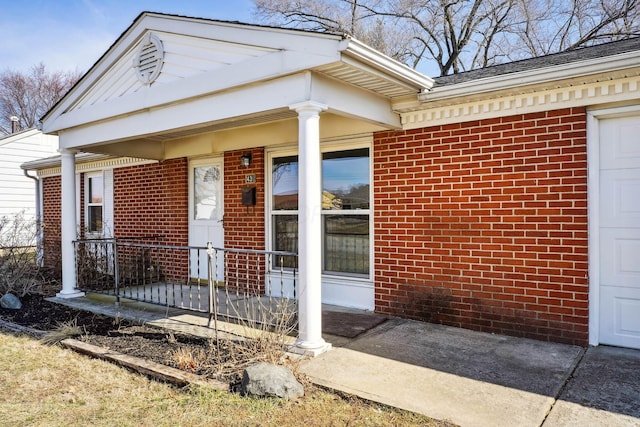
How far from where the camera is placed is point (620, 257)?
4.35 m

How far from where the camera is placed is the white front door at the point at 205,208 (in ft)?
25.8

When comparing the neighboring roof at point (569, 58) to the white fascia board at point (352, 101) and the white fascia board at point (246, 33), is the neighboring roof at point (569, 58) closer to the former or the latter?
the white fascia board at point (352, 101)

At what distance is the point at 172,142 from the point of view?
8.29m

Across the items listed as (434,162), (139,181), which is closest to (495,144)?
(434,162)

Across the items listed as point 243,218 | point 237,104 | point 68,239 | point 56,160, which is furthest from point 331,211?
point 56,160

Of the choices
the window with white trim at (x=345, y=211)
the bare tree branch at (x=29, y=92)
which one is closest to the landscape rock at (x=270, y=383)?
the window with white trim at (x=345, y=211)

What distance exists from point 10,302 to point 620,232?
786 cm

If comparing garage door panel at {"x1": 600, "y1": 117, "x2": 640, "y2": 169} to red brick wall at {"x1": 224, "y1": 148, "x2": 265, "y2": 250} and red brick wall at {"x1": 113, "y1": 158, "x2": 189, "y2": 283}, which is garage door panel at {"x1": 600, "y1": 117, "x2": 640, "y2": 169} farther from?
red brick wall at {"x1": 113, "y1": 158, "x2": 189, "y2": 283}

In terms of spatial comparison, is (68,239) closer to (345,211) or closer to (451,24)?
(345,211)

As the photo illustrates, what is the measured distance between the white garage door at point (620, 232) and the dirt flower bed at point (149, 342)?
3.33 meters

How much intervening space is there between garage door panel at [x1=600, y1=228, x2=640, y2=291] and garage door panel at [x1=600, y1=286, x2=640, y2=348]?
0.28 ft

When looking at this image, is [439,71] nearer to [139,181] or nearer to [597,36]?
[597,36]

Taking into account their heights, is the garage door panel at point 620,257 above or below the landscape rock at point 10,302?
above

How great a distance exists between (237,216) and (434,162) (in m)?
3.49
